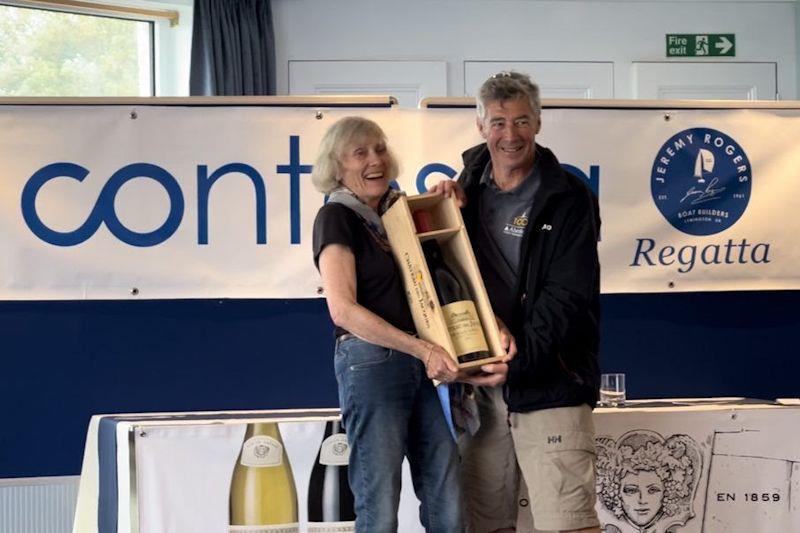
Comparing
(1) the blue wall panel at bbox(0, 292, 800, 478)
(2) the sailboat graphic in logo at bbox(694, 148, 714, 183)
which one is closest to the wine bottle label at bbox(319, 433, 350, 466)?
(1) the blue wall panel at bbox(0, 292, 800, 478)

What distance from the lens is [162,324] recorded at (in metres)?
Result: 3.73

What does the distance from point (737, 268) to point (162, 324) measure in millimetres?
1957

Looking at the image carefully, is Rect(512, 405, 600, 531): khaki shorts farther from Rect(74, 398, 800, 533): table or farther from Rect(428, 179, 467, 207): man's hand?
Rect(74, 398, 800, 533): table

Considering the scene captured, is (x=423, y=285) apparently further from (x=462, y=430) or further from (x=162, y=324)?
(x=162, y=324)

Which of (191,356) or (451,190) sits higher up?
(451,190)

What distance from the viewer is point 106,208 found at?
3602mm

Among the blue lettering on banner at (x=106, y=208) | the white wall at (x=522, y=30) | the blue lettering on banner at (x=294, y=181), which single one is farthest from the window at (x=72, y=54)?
the blue lettering on banner at (x=294, y=181)

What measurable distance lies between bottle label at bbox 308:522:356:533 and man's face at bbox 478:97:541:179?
48.7 inches

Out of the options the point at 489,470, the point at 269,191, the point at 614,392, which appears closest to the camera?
the point at 489,470

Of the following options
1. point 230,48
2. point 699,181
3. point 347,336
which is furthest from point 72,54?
point 347,336

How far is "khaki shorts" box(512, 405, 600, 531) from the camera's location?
2580 millimetres

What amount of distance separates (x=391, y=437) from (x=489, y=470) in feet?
1.13

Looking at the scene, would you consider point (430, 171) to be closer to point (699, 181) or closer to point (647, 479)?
point (699, 181)

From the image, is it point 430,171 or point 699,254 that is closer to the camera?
point 430,171
